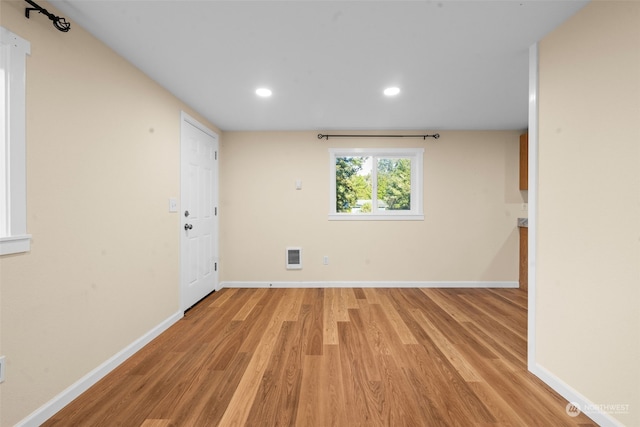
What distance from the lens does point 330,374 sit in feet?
5.91


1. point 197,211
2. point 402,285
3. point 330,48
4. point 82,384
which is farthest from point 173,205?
point 402,285

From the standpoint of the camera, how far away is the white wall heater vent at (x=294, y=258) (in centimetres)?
390

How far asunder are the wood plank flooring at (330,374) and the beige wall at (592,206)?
310 mm

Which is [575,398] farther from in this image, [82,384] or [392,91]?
[82,384]

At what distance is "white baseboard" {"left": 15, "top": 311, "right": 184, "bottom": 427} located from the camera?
1.38 m

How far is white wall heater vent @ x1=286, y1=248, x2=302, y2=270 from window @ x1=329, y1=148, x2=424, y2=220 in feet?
2.73

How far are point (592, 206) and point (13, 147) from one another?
2.94 metres

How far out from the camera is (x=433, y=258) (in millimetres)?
3895

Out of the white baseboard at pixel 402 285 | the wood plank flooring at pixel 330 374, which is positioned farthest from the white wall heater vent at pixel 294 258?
the wood plank flooring at pixel 330 374

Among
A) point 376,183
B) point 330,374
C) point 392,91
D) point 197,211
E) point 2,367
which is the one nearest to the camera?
point 2,367

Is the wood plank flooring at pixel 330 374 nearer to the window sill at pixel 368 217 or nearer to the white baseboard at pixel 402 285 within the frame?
the white baseboard at pixel 402 285

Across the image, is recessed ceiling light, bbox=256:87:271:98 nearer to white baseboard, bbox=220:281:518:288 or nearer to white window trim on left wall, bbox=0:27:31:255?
white window trim on left wall, bbox=0:27:31:255

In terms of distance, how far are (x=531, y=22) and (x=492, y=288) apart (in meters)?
3.34

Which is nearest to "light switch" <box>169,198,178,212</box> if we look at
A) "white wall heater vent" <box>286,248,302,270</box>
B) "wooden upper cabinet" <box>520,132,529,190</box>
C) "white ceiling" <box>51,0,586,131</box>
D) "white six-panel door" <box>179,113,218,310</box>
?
"white six-panel door" <box>179,113,218,310</box>
